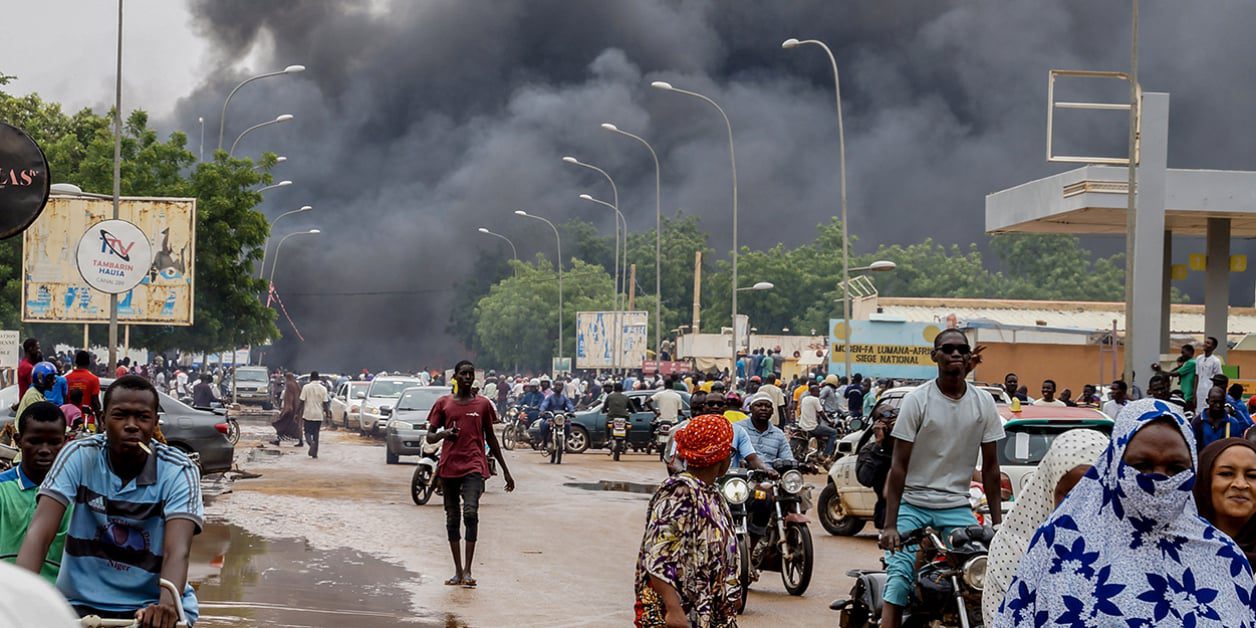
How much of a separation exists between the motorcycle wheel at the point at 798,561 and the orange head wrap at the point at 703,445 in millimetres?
6270

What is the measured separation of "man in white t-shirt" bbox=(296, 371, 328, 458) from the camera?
31.1 meters

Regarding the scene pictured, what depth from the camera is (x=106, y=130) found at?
45281 millimetres

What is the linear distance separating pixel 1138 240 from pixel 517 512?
14427 mm

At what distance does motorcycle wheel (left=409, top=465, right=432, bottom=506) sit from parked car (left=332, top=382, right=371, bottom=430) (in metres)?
25.1

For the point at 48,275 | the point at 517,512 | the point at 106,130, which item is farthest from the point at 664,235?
the point at 517,512

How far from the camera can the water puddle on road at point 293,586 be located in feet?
36.2

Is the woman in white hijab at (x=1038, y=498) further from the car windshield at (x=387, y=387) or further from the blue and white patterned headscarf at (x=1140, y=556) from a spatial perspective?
the car windshield at (x=387, y=387)

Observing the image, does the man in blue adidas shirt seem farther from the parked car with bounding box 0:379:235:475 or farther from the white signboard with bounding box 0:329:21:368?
the white signboard with bounding box 0:329:21:368

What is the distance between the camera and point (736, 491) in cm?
1152

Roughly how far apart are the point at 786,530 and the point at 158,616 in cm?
831

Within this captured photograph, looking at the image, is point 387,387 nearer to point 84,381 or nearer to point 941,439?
point 84,381

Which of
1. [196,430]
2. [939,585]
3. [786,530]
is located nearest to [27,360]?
[196,430]

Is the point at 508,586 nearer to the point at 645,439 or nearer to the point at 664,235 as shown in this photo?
the point at 645,439

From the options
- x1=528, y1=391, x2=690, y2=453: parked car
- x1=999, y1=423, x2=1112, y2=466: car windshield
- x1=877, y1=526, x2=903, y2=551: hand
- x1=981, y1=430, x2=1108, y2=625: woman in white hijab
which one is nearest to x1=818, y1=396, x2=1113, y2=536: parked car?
x1=999, y1=423, x2=1112, y2=466: car windshield
